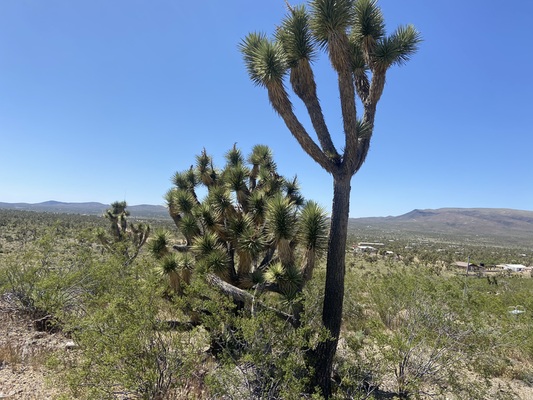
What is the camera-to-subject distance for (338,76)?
617 centimetres

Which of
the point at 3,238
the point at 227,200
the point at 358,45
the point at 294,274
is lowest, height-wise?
the point at 3,238

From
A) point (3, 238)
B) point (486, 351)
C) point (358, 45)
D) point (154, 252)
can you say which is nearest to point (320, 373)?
point (486, 351)

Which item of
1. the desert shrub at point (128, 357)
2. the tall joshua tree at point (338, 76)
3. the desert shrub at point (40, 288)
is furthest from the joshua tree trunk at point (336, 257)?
the desert shrub at point (40, 288)

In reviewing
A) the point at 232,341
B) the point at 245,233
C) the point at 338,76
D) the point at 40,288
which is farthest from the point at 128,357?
the point at 338,76

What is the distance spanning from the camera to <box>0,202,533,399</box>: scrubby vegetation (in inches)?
172

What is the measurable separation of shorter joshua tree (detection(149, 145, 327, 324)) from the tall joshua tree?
2.30 feet

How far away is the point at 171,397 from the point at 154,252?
4.40 m

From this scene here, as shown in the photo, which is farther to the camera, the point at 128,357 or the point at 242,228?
the point at 242,228

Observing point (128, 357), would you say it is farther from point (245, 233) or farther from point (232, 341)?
point (245, 233)

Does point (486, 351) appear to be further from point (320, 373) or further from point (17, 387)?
point (17, 387)

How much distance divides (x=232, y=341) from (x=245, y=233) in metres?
2.58

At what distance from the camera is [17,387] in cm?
523

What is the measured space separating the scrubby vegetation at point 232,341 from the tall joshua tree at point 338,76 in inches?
32.3

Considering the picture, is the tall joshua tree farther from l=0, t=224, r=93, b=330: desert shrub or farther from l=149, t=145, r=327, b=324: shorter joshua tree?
l=0, t=224, r=93, b=330: desert shrub
